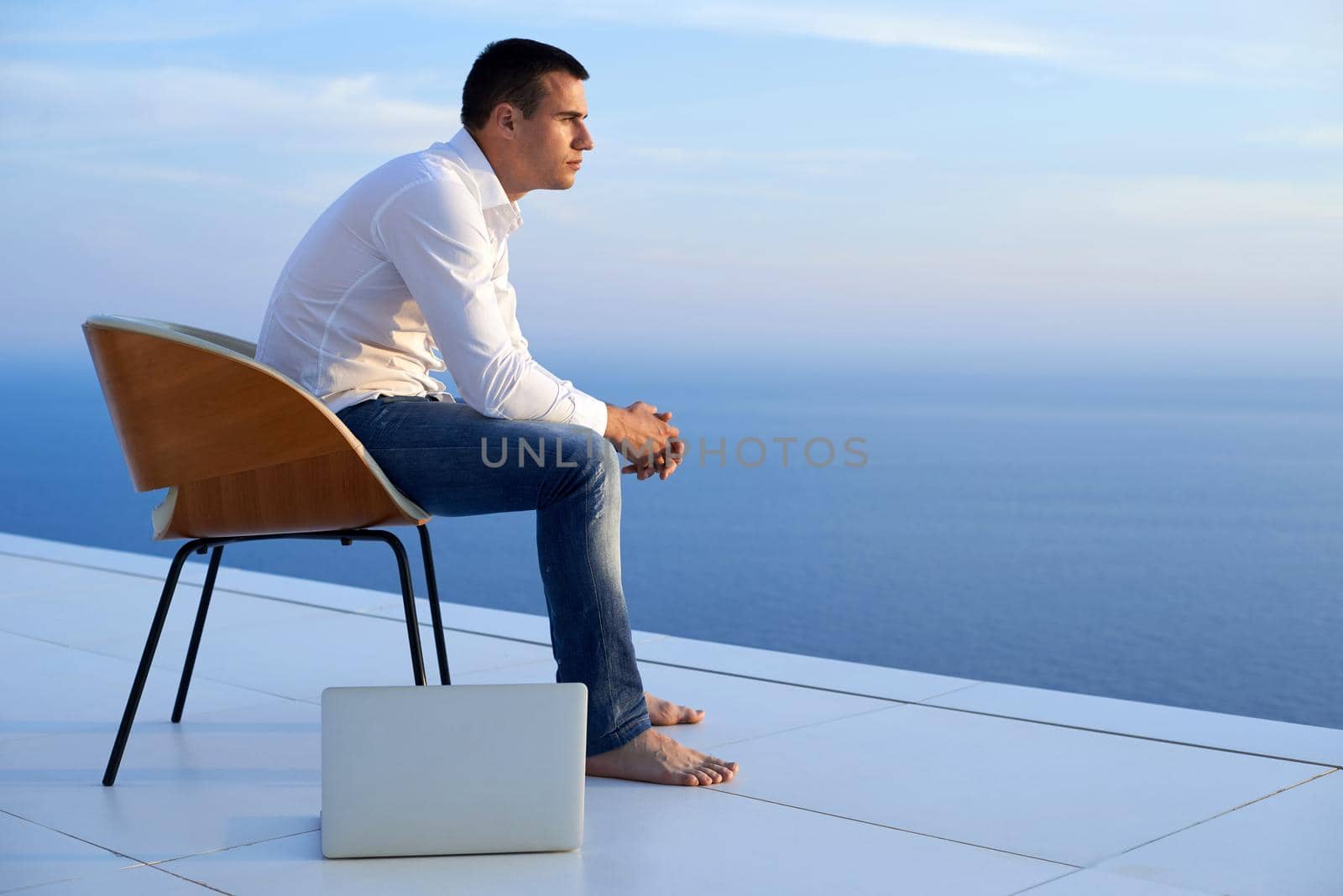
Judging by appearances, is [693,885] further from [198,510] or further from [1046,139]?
[1046,139]

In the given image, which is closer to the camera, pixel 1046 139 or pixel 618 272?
pixel 618 272

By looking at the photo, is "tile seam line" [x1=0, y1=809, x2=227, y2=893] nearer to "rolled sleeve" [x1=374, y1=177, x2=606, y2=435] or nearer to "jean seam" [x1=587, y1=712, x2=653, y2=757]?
"jean seam" [x1=587, y1=712, x2=653, y2=757]

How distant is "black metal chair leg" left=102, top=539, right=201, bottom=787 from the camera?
5.82 ft

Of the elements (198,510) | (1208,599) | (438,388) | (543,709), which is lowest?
(1208,599)

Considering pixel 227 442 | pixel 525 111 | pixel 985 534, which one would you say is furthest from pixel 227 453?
pixel 985 534

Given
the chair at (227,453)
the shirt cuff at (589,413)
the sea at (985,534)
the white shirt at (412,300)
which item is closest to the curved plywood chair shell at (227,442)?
the chair at (227,453)

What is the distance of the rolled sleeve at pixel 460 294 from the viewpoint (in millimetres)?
1705

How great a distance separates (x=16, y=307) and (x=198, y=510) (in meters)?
12.8

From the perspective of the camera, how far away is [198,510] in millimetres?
1785

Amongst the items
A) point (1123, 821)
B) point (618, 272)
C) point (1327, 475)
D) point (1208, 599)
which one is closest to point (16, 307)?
point (618, 272)

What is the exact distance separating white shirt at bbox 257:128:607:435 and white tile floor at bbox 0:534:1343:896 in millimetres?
560

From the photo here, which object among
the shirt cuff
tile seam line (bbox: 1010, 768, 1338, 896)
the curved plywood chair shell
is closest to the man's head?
the shirt cuff

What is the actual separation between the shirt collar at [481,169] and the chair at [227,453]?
0.42m

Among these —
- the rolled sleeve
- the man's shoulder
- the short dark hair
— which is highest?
the short dark hair
